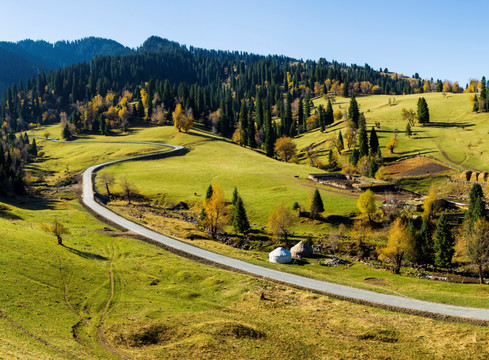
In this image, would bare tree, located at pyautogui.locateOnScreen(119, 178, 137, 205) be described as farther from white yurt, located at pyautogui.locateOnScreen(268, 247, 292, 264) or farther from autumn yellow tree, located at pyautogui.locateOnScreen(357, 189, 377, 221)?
autumn yellow tree, located at pyautogui.locateOnScreen(357, 189, 377, 221)

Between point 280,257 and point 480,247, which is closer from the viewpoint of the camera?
point 480,247

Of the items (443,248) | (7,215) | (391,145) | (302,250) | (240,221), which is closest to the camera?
(302,250)

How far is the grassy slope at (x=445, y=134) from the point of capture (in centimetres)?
12951

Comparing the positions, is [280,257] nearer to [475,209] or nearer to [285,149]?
[475,209]

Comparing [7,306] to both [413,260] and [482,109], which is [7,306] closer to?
[413,260]

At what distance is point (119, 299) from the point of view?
149ft

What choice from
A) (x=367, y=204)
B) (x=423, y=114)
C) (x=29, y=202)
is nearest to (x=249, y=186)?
(x=367, y=204)

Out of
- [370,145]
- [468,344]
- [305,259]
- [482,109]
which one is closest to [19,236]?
[305,259]

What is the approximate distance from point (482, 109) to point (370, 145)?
65.7 meters

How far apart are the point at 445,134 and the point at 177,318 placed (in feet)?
482

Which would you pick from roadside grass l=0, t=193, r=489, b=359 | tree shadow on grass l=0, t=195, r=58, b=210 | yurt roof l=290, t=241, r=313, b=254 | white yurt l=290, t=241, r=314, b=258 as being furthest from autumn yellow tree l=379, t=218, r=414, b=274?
tree shadow on grass l=0, t=195, r=58, b=210

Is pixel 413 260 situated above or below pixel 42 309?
below

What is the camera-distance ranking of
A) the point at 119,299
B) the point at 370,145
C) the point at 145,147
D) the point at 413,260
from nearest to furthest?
the point at 119,299 → the point at 413,260 → the point at 370,145 → the point at 145,147

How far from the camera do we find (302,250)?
70938 millimetres
